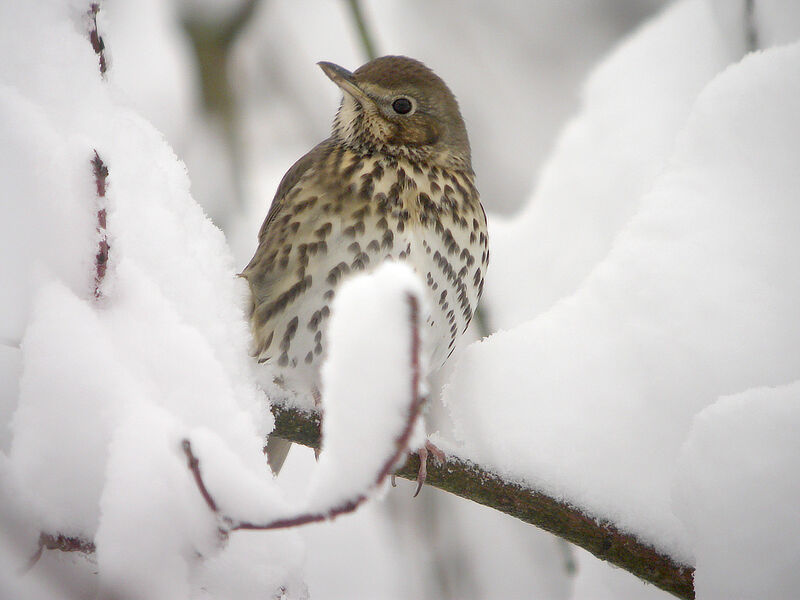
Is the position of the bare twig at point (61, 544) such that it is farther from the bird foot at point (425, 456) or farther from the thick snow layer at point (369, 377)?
the bird foot at point (425, 456)

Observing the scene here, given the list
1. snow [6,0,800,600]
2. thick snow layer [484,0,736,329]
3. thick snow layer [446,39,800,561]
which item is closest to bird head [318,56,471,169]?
thick snow layer [484,0,736,329]

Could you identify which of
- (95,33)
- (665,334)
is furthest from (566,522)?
(95,33)

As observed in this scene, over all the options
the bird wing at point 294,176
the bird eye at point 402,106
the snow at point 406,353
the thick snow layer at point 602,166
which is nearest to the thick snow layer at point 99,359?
the snow at point 406,353

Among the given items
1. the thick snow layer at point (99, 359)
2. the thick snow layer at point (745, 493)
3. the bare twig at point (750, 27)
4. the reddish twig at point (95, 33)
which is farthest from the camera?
the bare twig at point (750, 27)

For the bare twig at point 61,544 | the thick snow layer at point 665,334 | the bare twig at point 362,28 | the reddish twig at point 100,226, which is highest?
the bare twig at point 362,28

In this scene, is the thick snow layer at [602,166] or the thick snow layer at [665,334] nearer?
the thick snow layer at [665,334]

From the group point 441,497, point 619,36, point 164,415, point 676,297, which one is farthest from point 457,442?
point 619,36

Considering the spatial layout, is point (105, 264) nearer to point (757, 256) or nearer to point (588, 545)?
point (588, 545)

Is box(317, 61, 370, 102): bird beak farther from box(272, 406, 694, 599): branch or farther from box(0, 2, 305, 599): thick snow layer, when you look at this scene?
box(0, 2, 305, 599): thick snow layer
